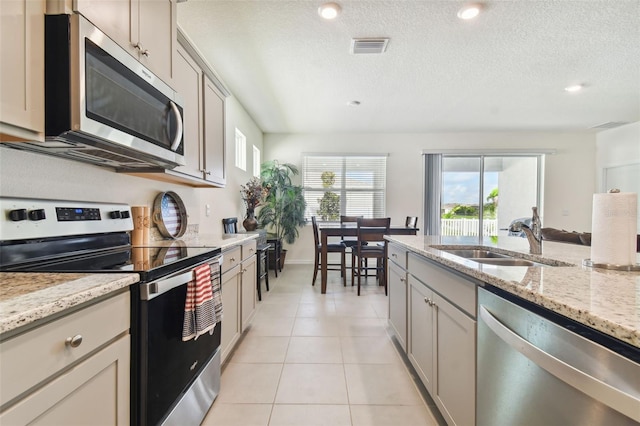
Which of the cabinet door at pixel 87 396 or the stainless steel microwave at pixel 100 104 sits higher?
the stainless steel microwave at pixel 100 104

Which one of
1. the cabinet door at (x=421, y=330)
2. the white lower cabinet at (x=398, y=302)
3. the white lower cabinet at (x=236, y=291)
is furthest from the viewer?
the white lower cabinet at (x=398, y=302)

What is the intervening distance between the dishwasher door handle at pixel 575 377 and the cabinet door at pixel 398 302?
1160 mm

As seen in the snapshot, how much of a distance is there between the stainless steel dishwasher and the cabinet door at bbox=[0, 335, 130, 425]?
1.15 meters

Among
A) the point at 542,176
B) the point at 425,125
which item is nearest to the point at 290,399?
the point at 425,125

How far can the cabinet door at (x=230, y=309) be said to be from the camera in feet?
5.95

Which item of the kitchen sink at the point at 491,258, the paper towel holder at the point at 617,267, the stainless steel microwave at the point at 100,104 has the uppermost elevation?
the stainless steel microwave at the point at 100,104

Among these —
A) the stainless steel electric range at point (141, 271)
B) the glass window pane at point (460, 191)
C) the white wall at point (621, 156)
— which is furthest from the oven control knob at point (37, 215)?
the white wall at point (621, 156)

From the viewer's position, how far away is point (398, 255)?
2156 mm

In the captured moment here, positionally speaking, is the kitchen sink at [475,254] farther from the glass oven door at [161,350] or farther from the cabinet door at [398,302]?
the glass oven door at [161,350]

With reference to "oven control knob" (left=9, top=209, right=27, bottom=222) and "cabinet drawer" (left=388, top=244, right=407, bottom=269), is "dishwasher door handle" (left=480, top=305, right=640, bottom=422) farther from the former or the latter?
"oven control knob" (left=9, top=209, right=27, bottom=222)

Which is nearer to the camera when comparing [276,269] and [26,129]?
[26,129]

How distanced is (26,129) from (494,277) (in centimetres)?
158

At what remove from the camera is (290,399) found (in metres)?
1.64

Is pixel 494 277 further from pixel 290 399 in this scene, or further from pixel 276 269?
pixel 276 269
